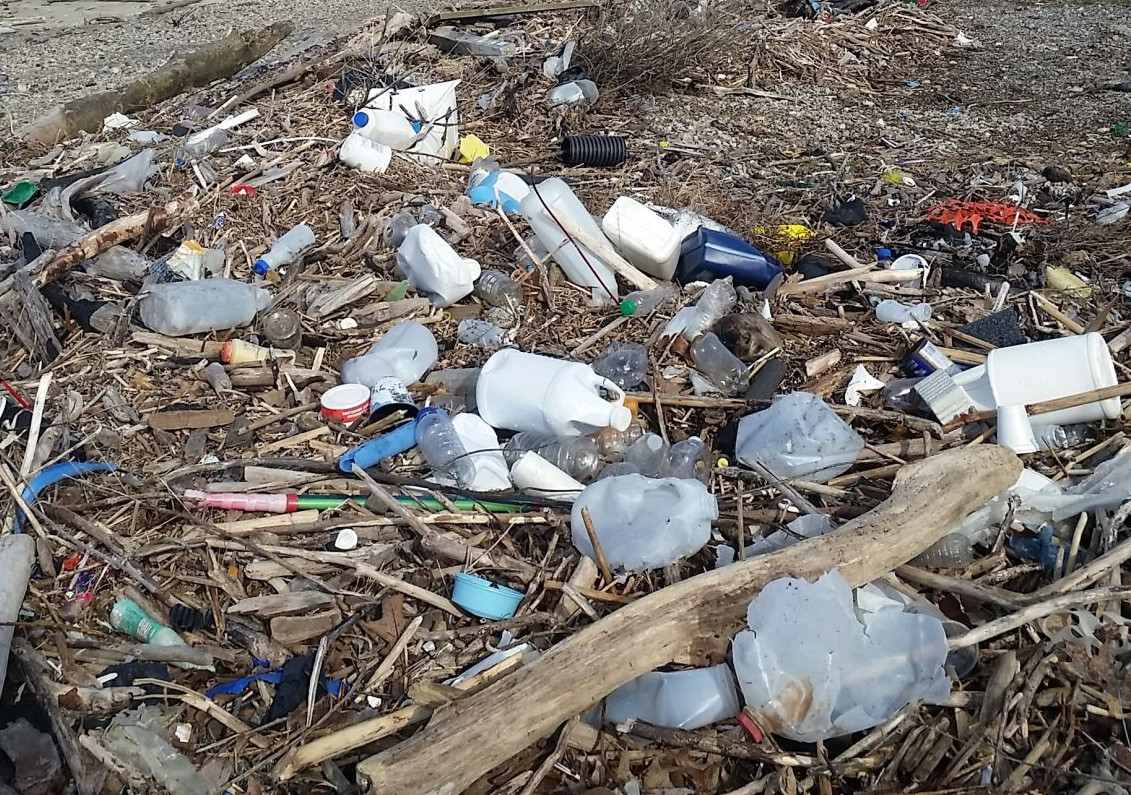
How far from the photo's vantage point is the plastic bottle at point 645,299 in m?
3.81

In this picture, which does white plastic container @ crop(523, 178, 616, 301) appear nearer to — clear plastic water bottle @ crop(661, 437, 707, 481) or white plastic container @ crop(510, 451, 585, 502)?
clear plastic water bottle @ crop(661, 437, 707, 481)

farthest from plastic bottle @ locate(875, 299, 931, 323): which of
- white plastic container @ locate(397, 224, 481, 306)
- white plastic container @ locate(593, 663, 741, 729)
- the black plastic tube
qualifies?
the black plastic tube

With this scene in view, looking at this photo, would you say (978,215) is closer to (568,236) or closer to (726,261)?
(726,261)

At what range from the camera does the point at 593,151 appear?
5.44 metres

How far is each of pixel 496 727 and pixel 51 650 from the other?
4.63ft

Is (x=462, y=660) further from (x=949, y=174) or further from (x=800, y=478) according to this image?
(x=949, y=174)

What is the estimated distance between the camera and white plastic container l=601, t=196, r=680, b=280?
4000 millimetres

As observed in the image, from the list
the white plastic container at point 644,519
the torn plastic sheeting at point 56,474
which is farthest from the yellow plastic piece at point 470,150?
the white plastic container at point 644,519

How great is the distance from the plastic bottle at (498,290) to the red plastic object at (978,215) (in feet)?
7.83

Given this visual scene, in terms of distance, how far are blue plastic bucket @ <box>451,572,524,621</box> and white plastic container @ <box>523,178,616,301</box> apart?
192cm

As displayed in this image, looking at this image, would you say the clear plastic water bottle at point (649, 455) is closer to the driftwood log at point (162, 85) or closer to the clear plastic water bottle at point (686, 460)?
the clear plastic water bottle at point (686, 460)

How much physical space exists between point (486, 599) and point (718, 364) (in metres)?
1.46

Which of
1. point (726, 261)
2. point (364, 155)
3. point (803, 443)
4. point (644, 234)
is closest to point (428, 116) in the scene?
point (364, 155)

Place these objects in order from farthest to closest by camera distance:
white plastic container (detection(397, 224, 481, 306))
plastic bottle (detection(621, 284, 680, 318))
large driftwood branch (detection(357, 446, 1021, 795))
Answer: white plastic container (detection(397, 224, 481, 306)), plastic bottle (detection(621, 284, 680, 318)), large driftwood branch (detection(357, 446, 1021, 795))
